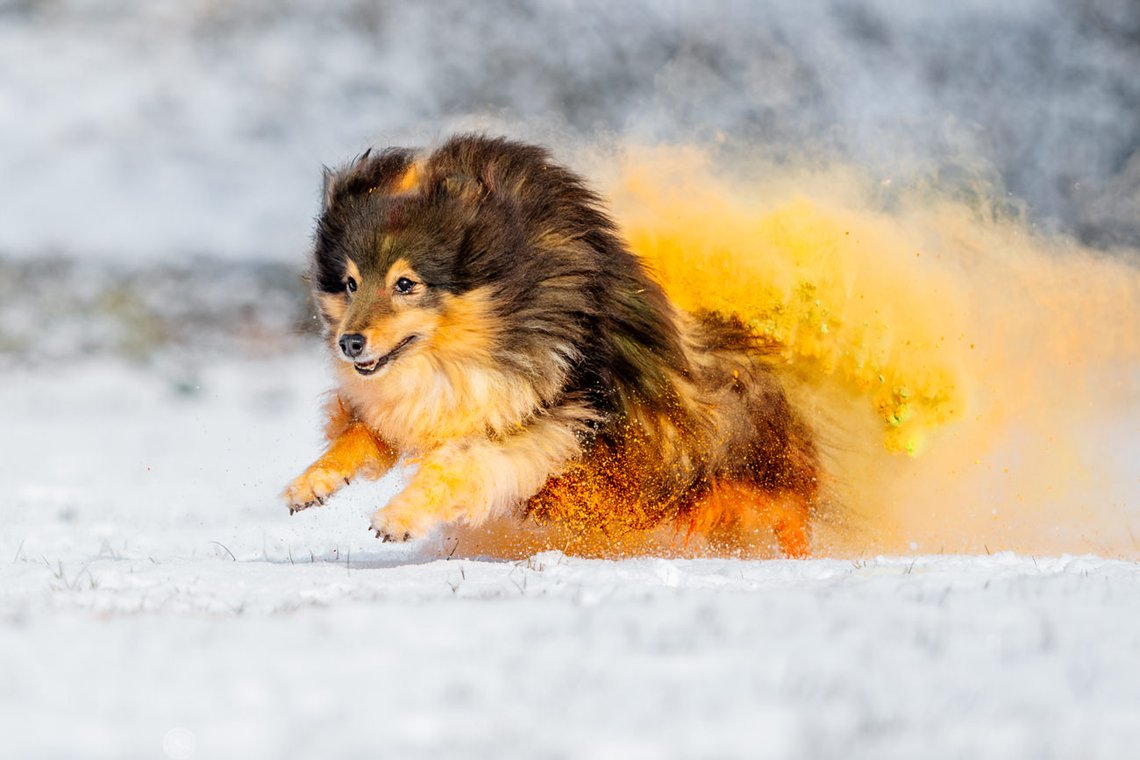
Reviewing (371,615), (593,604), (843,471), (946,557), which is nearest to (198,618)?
(371,615)

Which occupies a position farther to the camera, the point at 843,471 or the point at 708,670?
the point at 843,471

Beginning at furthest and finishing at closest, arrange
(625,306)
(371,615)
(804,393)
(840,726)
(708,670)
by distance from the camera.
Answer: (804,393), (625,306), (371,615), (708,670), (840,726)

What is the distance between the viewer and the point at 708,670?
2.55 meters

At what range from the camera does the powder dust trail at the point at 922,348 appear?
5852 millimetres

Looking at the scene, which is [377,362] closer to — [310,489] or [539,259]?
[310,489]

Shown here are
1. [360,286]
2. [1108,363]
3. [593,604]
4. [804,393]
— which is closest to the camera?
[593,604]

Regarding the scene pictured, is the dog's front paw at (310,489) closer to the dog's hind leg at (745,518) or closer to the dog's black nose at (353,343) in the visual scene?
the dog's black nose at (353,343)

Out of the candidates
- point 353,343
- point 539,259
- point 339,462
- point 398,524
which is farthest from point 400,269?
point 398,524

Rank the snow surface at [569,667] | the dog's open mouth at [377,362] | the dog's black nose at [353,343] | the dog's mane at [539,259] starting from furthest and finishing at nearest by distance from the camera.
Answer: the dog's mane at [539,259] → the dog's open mouth at [377,362] → the dog's black nose at [353,343] → the snow surface at [569,667]

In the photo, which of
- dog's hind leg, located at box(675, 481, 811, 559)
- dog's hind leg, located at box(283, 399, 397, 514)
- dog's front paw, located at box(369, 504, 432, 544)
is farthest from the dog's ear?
dog's hind leg, located at box(675, 481, 811, 559)

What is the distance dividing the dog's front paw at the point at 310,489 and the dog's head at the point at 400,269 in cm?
52

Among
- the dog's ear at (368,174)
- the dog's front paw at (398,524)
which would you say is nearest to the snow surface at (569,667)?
the dog's front paw at (398,524)

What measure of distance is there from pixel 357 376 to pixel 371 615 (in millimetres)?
2349

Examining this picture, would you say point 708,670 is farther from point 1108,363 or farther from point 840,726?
point 1108,363
